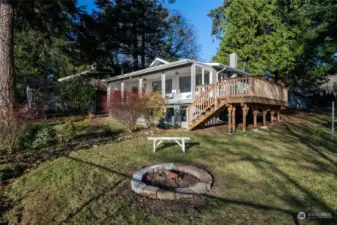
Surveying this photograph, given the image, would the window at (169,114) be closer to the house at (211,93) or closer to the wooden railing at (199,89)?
the house at (211,93)

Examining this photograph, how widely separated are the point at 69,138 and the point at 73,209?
5130 millimetres

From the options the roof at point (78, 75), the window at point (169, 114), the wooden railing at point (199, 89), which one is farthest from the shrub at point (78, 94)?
the wooden railing at point (199, 89)

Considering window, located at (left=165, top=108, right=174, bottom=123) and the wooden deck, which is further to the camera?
window, located at (left=165, top=108, right=174, bottom=123)

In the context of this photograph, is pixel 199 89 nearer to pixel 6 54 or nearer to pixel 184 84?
pixel 184 84

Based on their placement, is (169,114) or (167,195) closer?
(167,195)

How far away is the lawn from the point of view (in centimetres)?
313

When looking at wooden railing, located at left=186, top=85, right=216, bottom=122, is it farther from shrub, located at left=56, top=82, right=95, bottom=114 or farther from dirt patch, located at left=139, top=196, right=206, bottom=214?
shrub, located at left=56, top=82, right=95, bottom=114

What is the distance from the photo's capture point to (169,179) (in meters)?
4.20

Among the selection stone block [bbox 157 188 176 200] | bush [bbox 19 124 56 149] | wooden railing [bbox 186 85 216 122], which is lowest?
stone block [bbox 157 188 176 200]

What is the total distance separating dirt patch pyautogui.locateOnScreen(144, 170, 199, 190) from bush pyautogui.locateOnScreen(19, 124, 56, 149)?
491 cm

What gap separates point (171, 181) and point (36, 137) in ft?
18.9

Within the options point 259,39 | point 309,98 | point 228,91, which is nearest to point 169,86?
point 228,91

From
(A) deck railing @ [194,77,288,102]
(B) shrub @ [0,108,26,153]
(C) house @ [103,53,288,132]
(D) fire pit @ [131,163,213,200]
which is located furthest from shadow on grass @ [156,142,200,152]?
(B) shrub @ [0,108,26,153]

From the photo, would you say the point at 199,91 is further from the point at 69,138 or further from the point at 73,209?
the point at 73,209
